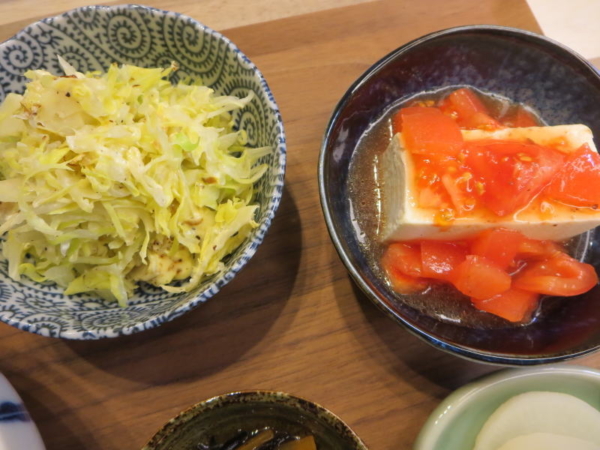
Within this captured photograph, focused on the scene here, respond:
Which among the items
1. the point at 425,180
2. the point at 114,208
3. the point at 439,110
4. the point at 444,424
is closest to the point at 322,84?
the point at 439,110

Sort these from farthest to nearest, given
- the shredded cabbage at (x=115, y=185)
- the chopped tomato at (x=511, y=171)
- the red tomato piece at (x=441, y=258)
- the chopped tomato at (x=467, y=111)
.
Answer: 1. the chopped tomato at (x=467, y=111)
2. the red tomato piece at (x=441, y=258)
3. the chopped tomato at (x=511, y=171)
4. the shredded cabbage at (x=115, y=185)

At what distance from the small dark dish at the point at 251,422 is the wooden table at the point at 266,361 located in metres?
0.19

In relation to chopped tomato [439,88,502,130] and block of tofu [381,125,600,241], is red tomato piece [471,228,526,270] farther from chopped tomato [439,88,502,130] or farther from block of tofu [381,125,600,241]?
chopped tomato [439,88,502,130]

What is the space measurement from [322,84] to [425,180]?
63 centimetres

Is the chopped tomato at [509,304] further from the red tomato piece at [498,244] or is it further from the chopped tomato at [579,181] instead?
the chopped tomato at [579,181]

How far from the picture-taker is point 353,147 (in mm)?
1667

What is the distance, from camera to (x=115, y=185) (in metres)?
1.24

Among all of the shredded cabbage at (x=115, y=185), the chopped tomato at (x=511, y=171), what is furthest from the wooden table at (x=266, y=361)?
the chopped tomato at (x=511, y=171)

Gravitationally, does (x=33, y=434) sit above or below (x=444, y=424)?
above

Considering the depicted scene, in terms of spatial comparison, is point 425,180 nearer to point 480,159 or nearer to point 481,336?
point 480,159

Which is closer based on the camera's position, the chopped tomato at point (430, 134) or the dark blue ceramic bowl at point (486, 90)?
the dark blue ceramic bowl at point (486, 90)

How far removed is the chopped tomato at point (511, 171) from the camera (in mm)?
1361

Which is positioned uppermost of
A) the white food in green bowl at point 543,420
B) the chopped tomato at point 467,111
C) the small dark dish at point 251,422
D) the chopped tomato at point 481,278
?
the chopped tomato at point 467,111

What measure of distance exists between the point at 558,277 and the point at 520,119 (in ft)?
2.12
